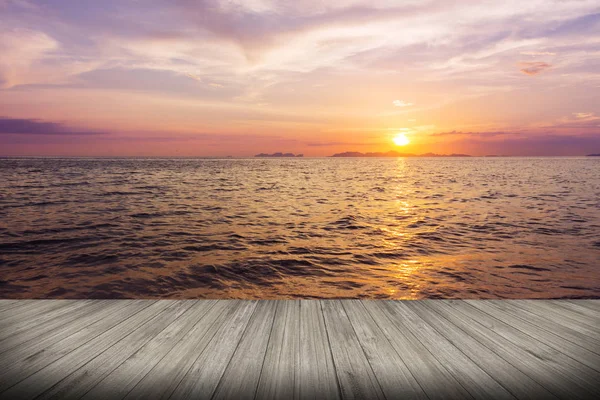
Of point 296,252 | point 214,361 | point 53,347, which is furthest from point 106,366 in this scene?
point 296,252

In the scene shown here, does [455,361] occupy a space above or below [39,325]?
above

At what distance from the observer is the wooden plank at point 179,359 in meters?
2.37

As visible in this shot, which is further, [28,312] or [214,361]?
[28,312]

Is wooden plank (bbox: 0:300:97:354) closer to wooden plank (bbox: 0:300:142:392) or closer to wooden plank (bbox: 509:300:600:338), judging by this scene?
wooden plank (bbox: 0:300:142:392)

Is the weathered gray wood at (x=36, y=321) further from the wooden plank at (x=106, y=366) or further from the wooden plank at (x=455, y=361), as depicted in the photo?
the wooden plank at (x=455, y=361)

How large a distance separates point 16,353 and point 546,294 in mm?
8048

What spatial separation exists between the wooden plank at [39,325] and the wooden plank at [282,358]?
2.02 metres

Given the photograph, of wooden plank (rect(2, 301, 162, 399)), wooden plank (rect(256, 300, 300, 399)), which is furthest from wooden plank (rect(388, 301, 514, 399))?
wooden plank (rect(2, 301, 162, 399))

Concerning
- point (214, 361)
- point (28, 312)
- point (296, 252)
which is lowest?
point (296, 252)

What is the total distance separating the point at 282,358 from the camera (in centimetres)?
280

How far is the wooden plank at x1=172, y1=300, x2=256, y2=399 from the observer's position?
7.79 feet

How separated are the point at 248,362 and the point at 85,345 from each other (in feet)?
4.57

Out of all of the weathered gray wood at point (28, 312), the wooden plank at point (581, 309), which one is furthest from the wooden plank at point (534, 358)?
the weathered gray wood at point (28, 312)

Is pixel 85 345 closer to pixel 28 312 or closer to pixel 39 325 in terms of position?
pixel 39 325
